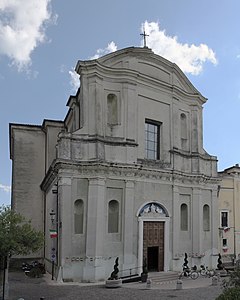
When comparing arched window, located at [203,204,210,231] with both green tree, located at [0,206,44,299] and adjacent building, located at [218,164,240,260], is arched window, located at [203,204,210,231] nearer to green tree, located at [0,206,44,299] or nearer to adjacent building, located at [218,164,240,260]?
adjacent building, located at [218,164,240,260]

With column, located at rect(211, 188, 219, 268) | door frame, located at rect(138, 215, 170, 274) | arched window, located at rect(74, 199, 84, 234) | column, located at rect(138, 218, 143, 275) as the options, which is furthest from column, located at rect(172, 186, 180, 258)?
arched window, located at rect(74, 199, 84, 234)

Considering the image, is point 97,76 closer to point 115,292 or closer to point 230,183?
point 115,292

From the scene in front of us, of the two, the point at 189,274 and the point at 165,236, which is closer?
the point at 189,274

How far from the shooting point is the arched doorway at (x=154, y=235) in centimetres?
2866

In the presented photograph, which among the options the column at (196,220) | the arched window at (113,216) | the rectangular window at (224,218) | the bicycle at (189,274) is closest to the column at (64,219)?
the arched window at (113,216)

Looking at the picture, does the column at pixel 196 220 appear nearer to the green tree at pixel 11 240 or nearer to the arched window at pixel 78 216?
the arched window at pixel 78 216

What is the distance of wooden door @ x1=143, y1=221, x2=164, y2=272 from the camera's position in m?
29.0

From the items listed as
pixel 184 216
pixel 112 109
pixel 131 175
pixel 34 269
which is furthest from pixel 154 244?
pixel 112 109

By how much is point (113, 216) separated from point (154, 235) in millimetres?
3607

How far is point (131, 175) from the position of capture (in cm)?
2812

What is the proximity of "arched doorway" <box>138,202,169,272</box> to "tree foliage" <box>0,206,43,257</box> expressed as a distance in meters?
11.3

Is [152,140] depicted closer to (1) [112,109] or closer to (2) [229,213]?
(1) [112,109]

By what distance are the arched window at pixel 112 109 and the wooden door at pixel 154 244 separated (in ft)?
24.0

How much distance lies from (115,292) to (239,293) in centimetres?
1210
